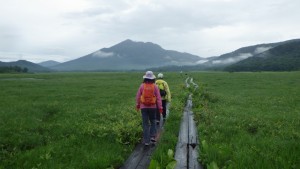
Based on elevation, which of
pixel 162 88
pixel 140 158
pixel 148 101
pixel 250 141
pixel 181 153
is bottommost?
pixel 140 158

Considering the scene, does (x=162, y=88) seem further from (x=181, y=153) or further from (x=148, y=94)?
(x=181, y=153)

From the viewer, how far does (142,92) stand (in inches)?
460

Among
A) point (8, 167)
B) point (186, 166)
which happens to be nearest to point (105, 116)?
point (8, 167)

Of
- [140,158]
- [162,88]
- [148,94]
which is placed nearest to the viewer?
[140,158]

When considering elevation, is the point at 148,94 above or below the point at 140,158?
above

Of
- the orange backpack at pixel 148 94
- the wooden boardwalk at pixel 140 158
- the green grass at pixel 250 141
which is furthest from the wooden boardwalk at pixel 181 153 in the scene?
the orange backpack at pixel 148 94

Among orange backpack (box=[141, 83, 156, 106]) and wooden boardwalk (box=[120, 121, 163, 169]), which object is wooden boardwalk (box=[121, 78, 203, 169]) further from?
orange backpack (box=[141, 83, 156, 106])

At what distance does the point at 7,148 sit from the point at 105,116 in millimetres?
6705

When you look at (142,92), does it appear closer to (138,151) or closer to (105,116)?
(138,151)

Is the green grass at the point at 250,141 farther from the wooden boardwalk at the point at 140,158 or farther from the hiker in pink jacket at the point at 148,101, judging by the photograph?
the hiker in pink jacket at the point at 148,101

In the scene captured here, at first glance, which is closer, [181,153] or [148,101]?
[181,153]

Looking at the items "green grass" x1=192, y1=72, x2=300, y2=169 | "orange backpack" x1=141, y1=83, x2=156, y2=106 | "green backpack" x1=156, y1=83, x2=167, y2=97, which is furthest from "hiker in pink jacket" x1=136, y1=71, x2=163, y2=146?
"green backpack" x1=156, y1=83, x2=167, y2=97

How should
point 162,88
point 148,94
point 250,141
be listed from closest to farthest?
point 250,141 < point 148,94 < point 162,88

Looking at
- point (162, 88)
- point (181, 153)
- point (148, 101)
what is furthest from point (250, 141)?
point (162, 88)
